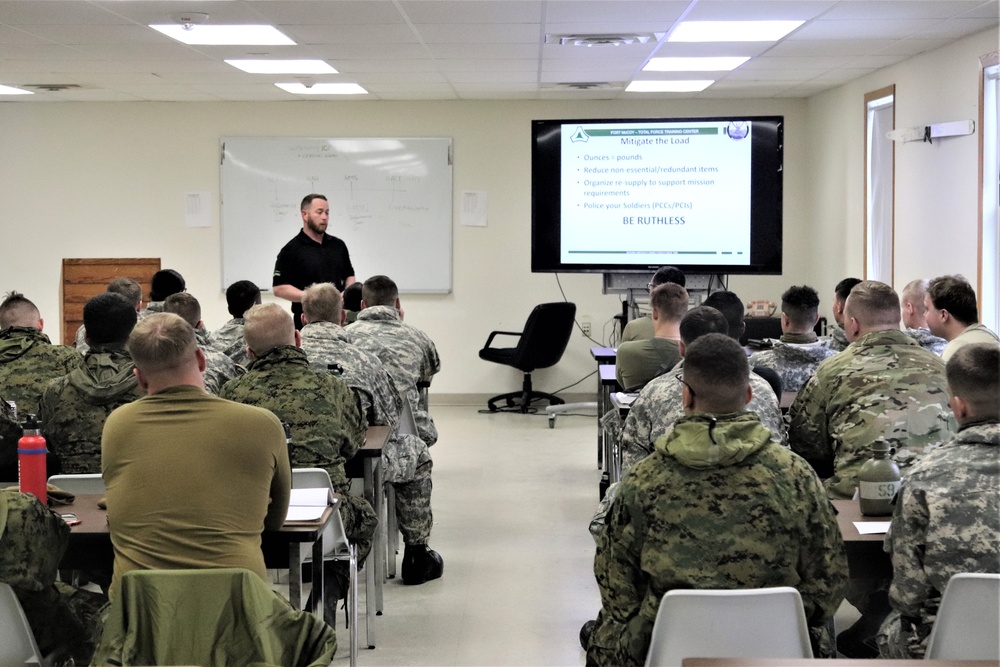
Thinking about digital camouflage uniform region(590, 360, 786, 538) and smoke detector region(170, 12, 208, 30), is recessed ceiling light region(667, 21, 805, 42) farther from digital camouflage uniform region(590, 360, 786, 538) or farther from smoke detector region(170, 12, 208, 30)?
digital camouflage uniform region(590, 360, 786, 538)

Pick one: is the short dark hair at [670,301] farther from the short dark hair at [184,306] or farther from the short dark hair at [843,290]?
the short dark hair at [184,306]

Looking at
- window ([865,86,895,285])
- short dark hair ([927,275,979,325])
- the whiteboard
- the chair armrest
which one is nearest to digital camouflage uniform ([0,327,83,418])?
short dark hair ([927,275,979,325])

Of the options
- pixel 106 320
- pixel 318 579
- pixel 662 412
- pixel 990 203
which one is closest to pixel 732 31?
pixel 990 203

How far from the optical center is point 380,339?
5.30 m

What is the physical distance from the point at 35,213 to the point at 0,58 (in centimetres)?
293

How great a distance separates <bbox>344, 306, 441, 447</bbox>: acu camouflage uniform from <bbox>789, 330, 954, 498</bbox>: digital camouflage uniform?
2145 millimetres

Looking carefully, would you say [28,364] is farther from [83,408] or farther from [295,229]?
Result: [295,229]

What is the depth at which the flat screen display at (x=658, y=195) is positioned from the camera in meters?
7.77

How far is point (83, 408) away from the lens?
3525mm

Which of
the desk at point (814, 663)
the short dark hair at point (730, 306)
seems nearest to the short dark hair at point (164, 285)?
the short dark hair at point (730, 306)

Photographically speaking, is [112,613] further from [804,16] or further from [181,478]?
[804,16]

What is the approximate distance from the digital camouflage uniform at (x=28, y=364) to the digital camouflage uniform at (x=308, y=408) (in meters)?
1.05

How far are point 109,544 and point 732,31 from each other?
200 inches

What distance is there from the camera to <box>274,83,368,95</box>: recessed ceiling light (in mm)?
8727
